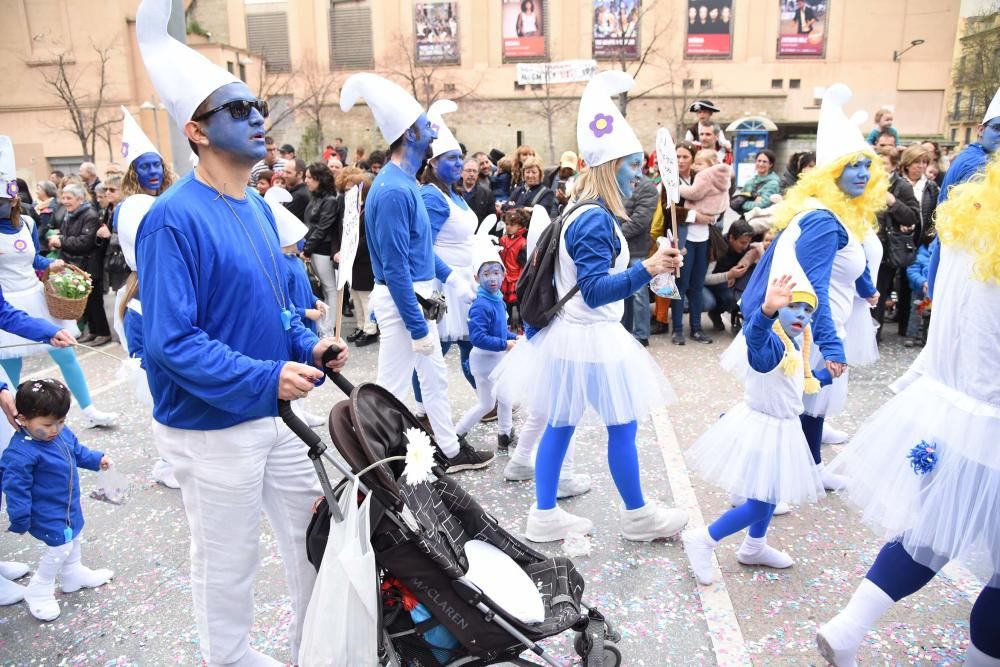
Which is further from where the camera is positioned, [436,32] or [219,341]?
[436,32]

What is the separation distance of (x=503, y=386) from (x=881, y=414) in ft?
6.11

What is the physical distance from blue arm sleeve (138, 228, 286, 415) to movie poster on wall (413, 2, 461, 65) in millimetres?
32512

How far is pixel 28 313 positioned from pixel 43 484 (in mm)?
2323

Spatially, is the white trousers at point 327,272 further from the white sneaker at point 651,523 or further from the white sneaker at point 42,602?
the white sneaker at point 651,523

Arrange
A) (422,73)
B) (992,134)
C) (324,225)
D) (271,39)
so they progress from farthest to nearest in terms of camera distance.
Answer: (271,39), (422,73), (324,225), (992,134)

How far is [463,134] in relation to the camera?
32.8 metres

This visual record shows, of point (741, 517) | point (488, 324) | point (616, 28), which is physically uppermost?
point (616, 28)

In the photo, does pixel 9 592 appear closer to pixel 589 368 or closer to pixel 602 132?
pixel 589 368

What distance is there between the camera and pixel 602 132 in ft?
11.1

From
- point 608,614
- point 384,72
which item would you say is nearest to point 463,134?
point 384,72

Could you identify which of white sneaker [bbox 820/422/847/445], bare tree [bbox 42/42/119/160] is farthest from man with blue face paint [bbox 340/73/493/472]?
bare tree [bbox 42/42/119/160]

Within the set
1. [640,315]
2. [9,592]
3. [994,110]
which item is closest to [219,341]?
[9,592]

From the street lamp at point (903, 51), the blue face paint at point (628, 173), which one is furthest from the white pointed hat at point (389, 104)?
the street lamp at point (903, 51)

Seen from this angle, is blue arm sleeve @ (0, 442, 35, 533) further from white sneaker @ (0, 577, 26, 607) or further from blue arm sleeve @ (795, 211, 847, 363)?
blue arm sleeve @ (795, 211, 847, 363)
